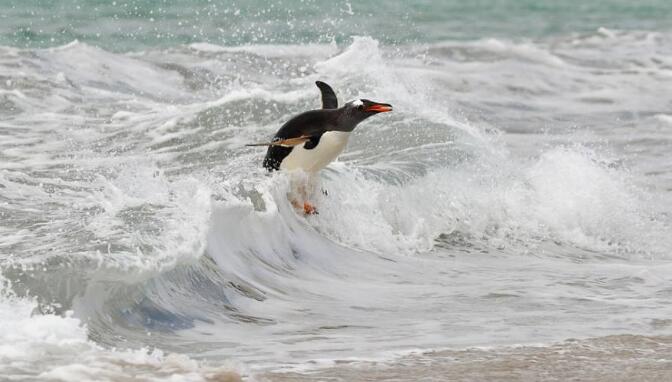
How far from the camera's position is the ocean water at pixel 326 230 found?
588 centimetres

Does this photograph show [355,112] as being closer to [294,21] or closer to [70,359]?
[70,359]

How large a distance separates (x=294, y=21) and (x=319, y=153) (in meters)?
22.3

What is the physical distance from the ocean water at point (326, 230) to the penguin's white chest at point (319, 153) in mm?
198

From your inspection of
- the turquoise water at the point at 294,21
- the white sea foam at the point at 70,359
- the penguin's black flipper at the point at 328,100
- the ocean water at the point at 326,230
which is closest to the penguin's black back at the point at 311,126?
the ocean water at the point at 326,230

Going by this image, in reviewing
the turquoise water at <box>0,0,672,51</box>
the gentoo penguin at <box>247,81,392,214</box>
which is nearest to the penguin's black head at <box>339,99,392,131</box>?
the gentoo penguin at <box>247,81,392,214</box>

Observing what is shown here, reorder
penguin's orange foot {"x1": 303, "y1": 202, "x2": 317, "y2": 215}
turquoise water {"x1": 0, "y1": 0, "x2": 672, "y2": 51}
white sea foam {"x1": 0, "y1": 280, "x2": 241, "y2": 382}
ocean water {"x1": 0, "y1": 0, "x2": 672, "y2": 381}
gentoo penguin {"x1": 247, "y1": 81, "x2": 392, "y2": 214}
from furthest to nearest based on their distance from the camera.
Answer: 1. turquoise water {"x1": 0, "y1": 0, "x2": 672, "y2": 51}
2. penguin's orange foot {"x1": 303, "y1": 202, "x2": 317, "y2": 215}
3. gentoo penguin {"x1": 247, "y1": 81, "x2": 392, "y2": 214}
4. ocean water {"x1": 0, "y1": 0, "x2": 672, "y2": 381}
5. white sea foam {"x1": 0, "y1": 280, "x2": 241, "y2": 382}

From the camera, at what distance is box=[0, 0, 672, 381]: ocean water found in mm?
5879

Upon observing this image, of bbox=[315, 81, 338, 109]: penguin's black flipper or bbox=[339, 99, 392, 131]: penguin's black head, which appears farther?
bbox=[315, 81, 338, 109]: penguin's black flipper

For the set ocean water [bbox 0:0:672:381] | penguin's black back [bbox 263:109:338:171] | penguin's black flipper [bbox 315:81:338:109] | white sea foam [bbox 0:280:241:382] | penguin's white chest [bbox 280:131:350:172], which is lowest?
ocean water [bbox 0:0:672:381]

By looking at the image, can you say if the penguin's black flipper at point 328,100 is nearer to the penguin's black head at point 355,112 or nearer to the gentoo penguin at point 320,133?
the gentoo penguin at point 320,133

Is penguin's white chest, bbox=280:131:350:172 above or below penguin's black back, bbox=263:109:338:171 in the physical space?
below

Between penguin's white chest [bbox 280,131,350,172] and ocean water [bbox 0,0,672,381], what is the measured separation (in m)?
0.20

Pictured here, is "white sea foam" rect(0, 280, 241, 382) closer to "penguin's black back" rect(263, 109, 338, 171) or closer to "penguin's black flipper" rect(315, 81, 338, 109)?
"penguin's black back" rect(263, 109, 338, 171)

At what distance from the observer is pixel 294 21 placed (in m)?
31.2
